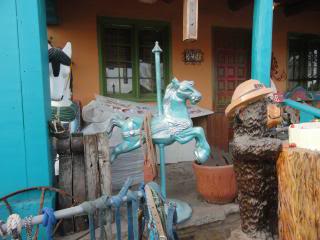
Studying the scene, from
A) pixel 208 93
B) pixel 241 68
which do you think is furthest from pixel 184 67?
pixel 241 68

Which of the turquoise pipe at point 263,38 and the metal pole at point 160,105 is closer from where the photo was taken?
the metal pole at point 160,105

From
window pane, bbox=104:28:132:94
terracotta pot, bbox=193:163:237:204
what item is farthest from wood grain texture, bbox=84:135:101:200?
window pane, bbox=104:28:132:94

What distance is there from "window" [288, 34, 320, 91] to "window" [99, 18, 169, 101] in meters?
3.11

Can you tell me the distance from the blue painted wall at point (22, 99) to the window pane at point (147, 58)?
2807 mm

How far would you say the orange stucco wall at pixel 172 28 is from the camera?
14.1ft

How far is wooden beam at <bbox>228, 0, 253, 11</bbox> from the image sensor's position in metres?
4.75

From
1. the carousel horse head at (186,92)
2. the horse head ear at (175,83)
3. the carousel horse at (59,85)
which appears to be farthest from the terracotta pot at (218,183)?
the carousel horse at (59,85)

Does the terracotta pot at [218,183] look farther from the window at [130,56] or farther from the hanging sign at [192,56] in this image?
the hanging sign at [192,56]

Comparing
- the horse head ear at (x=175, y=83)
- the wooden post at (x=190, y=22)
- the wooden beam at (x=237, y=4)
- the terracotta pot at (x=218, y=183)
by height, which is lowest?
the terracotta pot at (x=218, y=183)

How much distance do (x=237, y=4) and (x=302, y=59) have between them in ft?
7.31

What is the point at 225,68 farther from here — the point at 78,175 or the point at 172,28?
the point at 78,175

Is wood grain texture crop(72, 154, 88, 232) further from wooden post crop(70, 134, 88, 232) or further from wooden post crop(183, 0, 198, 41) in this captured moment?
wooden post crop(183, 0, 198, 41)

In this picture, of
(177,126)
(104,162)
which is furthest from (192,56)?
(104,162)

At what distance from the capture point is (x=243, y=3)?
4816mm
